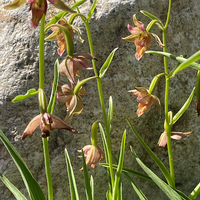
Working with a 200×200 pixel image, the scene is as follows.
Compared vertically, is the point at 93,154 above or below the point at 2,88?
below

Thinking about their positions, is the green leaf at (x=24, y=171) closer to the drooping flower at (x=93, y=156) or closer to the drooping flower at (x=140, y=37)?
the drooping flower at (x=93, y=156)

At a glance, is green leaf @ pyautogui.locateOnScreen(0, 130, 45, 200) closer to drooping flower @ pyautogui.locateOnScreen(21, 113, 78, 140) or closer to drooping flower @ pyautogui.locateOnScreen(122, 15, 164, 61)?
drooping flower @ pyautogui.locateOnScreen(21, 113, 78, 140)

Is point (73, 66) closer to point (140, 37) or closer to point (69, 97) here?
point (69, 97)

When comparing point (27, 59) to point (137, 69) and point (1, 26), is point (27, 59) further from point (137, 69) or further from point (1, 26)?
point (137, 69)

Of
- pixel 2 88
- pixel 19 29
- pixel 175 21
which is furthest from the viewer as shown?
pixel 175 21

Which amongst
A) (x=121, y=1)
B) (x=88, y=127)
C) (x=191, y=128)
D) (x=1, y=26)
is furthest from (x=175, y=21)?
(x=1, y=26)

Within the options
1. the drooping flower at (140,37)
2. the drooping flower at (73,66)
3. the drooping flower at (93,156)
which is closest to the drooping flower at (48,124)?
the drooping flower at (73,66)
